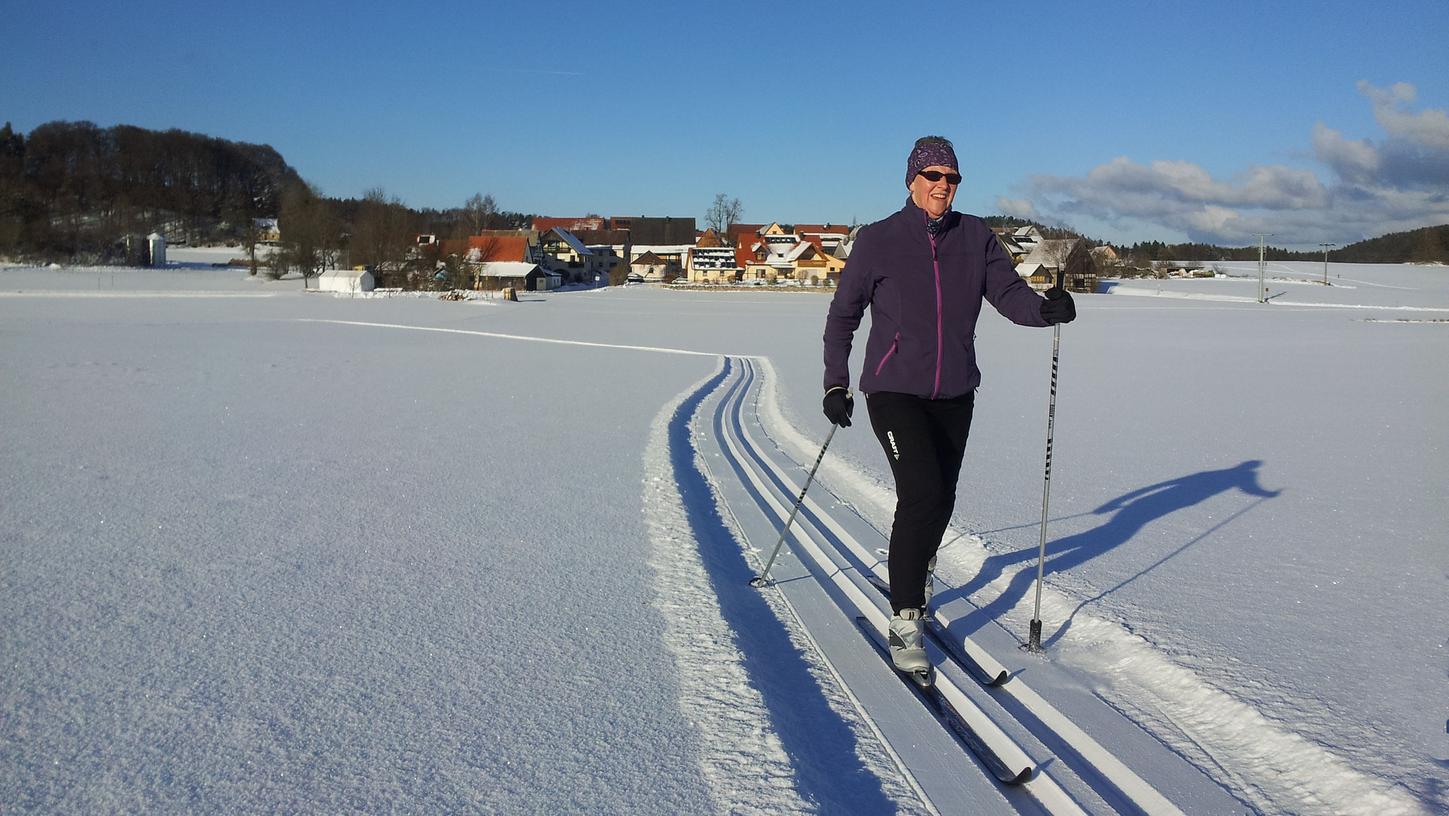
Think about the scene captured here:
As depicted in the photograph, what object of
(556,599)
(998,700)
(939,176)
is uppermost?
(939,176)

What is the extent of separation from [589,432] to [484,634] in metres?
5.36

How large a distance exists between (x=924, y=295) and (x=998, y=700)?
1452mm

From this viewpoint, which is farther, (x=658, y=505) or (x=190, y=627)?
(x=658, y=505)

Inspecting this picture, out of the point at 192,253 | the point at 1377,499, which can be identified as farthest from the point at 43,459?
the point at 192,253

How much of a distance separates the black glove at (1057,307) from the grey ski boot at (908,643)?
118 centimetres

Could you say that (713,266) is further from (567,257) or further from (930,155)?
(930,155)

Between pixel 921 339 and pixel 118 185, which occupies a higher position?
pixel 118 185

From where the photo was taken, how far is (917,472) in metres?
3.48

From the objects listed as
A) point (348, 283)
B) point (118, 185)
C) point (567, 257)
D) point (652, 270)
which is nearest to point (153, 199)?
point (118, 185)

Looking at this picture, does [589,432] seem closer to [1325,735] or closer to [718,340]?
[1325,735]

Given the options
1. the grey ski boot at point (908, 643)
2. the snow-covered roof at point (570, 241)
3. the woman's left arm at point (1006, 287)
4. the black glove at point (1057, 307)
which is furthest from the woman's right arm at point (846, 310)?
the snow-covered roof at point (570, 241)

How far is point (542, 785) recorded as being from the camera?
2.41m

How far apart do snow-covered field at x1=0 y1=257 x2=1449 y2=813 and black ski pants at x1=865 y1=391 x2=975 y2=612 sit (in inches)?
20.0

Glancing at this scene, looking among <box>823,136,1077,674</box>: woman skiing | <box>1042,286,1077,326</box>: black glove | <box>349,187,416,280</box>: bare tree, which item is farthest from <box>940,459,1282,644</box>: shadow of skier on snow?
<box>349,187,416,280</box>: bare tree
